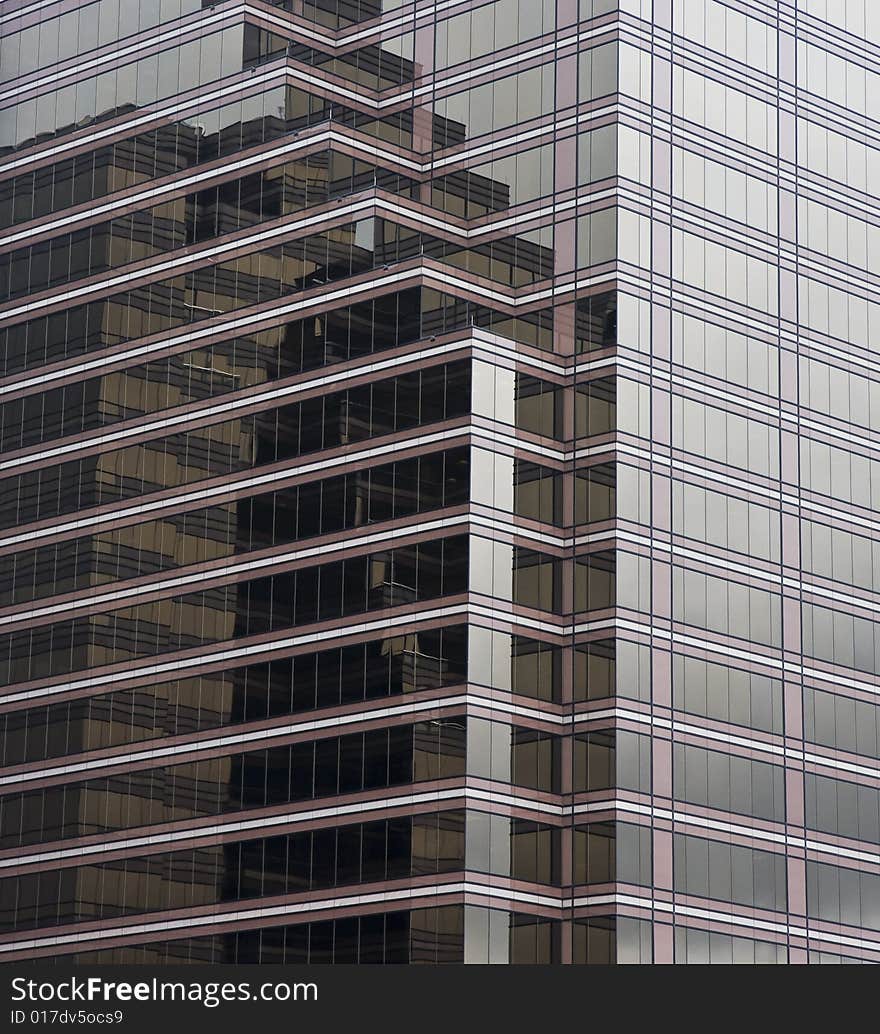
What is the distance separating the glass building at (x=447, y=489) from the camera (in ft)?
415

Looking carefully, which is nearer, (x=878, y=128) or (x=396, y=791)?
(x=396, y=791)

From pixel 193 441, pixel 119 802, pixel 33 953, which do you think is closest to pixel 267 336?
pixel 193 441

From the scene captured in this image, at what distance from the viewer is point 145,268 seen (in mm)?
146875

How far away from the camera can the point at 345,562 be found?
131500mm

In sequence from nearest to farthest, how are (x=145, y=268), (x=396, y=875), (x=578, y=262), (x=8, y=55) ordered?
(x=396, y=875), (x=578, y=262), (x=145, y=268), (x=8, y=55)

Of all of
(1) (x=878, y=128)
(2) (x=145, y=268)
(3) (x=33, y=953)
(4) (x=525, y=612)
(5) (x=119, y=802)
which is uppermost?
(1) (x=878, y=128)

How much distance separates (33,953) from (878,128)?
234 feet

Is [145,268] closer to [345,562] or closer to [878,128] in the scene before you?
[345,562]

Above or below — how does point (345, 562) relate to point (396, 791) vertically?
above

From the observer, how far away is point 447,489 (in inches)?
5069

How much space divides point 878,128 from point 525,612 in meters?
42.1

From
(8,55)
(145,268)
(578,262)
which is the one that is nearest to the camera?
(578,262)

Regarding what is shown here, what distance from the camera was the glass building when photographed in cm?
12662

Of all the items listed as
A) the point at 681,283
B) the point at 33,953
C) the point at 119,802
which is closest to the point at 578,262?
the point at 681,283
